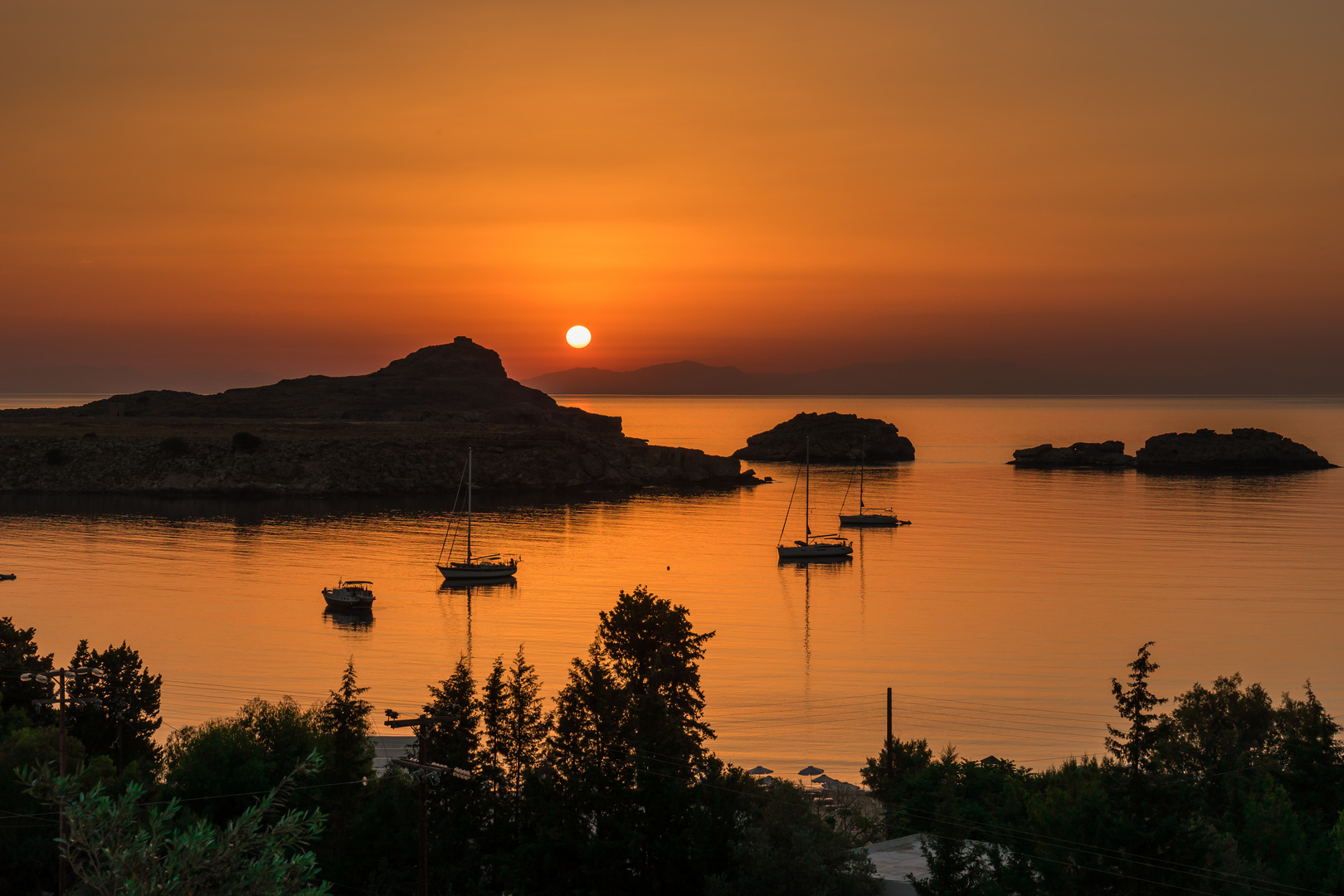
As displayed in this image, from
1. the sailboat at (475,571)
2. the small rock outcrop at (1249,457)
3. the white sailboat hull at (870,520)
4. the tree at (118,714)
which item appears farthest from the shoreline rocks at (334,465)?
the tree at (118,714)

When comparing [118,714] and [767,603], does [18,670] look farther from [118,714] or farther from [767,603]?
[767,603]

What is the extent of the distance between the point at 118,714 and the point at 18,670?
6373 millimetres

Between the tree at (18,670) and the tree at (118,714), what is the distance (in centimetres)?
133

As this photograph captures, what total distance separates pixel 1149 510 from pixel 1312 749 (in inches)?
4314

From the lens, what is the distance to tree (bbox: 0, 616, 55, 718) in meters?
36.5

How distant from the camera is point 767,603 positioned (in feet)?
253

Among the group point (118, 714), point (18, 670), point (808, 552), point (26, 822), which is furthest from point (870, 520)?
point (26, 822)

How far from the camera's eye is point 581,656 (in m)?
57.9

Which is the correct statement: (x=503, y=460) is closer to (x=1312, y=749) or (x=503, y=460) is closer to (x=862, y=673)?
(x=862, y=673)

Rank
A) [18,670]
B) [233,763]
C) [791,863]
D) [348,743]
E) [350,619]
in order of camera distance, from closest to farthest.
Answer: [791,863] < [348,743] < [233,763] < [18,670] < [350,619]

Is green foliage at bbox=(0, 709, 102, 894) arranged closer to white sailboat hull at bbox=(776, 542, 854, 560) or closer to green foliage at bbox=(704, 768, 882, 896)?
green foliage at bbox=(704, 768, 882, 896)

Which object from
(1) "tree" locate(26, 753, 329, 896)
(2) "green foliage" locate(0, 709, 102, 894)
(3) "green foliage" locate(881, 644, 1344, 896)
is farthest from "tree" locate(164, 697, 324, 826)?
(1) "tree" locate(26, 753, 329, 896)

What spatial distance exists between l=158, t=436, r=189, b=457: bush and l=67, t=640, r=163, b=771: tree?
404 feet

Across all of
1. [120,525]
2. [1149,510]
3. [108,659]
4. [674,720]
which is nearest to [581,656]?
[108,659]
